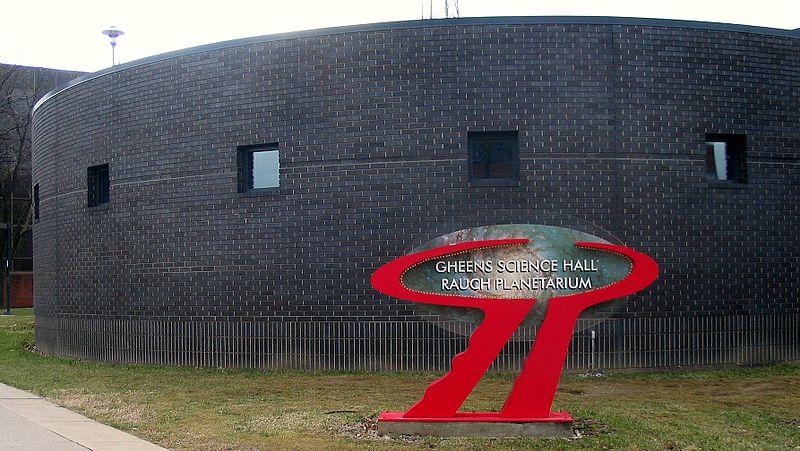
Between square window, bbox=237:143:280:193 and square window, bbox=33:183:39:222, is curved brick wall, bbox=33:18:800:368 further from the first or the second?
square window, bbox=33:183:39:222

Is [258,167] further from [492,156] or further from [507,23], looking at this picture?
[507,23]

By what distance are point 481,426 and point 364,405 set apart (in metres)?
2.46

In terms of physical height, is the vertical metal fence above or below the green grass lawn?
above

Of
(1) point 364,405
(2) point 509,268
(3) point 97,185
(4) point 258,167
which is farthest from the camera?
(3) point 97,185

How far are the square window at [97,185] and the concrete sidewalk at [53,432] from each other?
660 cm

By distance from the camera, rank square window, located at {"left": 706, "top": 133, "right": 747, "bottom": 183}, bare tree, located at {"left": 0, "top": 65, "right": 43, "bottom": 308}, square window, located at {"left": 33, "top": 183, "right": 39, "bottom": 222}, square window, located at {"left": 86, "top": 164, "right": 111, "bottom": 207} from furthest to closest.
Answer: bare tree, located at {"left": 0, "top": 65, "right": 43, "bottom": 308} < square window, located at {"left": 33, "top": 183, "right": 39, "bottom": 222} < square window, located at {"left": 86, "top": 164, "right": 111, "bottom": 207} < square window, located at {"left": 706, "top": 133, "right": 747, "bottom": 183}

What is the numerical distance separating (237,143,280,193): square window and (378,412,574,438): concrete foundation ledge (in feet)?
23.2

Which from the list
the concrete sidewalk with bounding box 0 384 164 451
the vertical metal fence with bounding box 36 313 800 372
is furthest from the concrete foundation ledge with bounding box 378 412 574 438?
the vertical metal fence with bounding box 36 313 800 372

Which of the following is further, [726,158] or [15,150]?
[15,150]

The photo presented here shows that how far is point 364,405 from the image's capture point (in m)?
11.4

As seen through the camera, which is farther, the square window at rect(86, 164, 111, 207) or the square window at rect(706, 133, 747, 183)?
the square window at rect(86, 164, 111, 207)

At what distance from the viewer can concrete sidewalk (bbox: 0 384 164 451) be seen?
29.7 feet

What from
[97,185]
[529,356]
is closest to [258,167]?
[97,185]

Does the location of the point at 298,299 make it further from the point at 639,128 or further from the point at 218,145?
the point at 639,128
